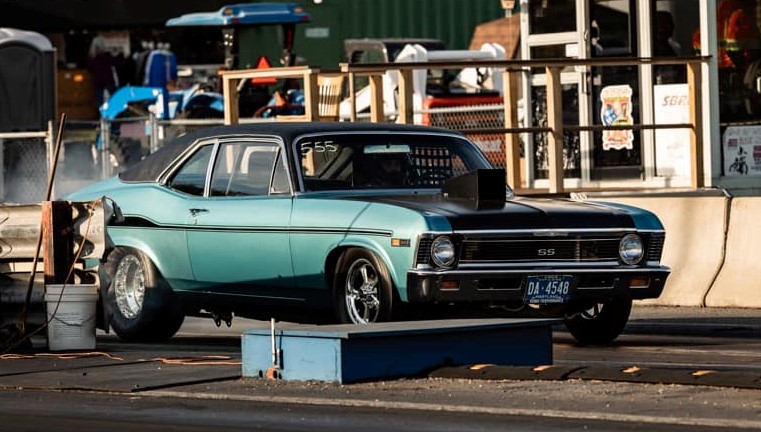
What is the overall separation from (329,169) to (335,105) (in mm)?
7889

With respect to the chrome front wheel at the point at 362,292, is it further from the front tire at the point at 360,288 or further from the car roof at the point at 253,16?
the car roof at the point at 253,16

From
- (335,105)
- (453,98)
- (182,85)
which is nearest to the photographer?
(335,105)

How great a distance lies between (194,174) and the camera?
46.8 ft

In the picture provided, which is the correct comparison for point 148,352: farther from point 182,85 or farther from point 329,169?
point 182,85

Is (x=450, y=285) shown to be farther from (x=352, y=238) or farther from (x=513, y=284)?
(x=352, y=238)

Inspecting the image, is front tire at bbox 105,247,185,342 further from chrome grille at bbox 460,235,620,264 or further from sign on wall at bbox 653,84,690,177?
sign on wall at bbox 653,84,690,177

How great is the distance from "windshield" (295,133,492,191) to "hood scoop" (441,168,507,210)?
0.58 metres

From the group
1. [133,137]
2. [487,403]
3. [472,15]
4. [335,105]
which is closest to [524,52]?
[335,105]

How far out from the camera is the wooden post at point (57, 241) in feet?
45.3

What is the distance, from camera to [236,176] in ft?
45.6

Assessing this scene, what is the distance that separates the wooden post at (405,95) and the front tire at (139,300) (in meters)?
5.31

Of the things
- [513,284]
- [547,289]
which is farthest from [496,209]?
[547,289]

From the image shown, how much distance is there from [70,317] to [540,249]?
3.35 meters

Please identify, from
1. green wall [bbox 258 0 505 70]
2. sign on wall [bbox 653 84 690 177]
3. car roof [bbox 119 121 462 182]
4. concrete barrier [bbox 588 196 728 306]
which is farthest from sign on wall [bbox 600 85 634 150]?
green wall [bbox 258 0 505 70]
